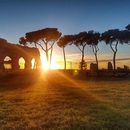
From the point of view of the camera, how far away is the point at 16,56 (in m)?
47.6

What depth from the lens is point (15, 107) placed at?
13.2m

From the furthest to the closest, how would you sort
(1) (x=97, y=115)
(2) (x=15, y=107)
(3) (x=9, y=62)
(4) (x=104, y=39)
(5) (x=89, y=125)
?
(4) (x=104, y=39) → (3) (x=9, y=62) → (2) (x=15, y=107) → (1) (x=97, y=115) → (5) (x=89, y=125)

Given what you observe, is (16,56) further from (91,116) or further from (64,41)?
(91,116)

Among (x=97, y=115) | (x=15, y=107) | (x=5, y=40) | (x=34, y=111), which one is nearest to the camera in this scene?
(x=97, y=115)

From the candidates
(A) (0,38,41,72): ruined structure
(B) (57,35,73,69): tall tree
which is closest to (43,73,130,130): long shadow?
(A) (0,38,41,72): ruined structure

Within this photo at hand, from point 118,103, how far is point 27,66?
39.6m

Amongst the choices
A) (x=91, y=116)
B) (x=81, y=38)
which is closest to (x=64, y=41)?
(x=81, y=38)

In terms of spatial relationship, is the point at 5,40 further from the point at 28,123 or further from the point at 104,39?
the point at 28,123

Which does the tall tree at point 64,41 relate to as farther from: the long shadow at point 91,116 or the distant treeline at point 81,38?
the long shadow at point 91,116

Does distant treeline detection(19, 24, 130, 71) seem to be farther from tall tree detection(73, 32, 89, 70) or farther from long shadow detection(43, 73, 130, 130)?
long shadow detection(43, 73, 130, 130)

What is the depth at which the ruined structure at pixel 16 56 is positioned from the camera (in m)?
44.9

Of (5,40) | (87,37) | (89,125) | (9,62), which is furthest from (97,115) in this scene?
(87,37)

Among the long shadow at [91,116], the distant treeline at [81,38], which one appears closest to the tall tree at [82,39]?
the distant treeline at [81,38]

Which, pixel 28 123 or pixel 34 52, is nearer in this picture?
pixel 28 123
